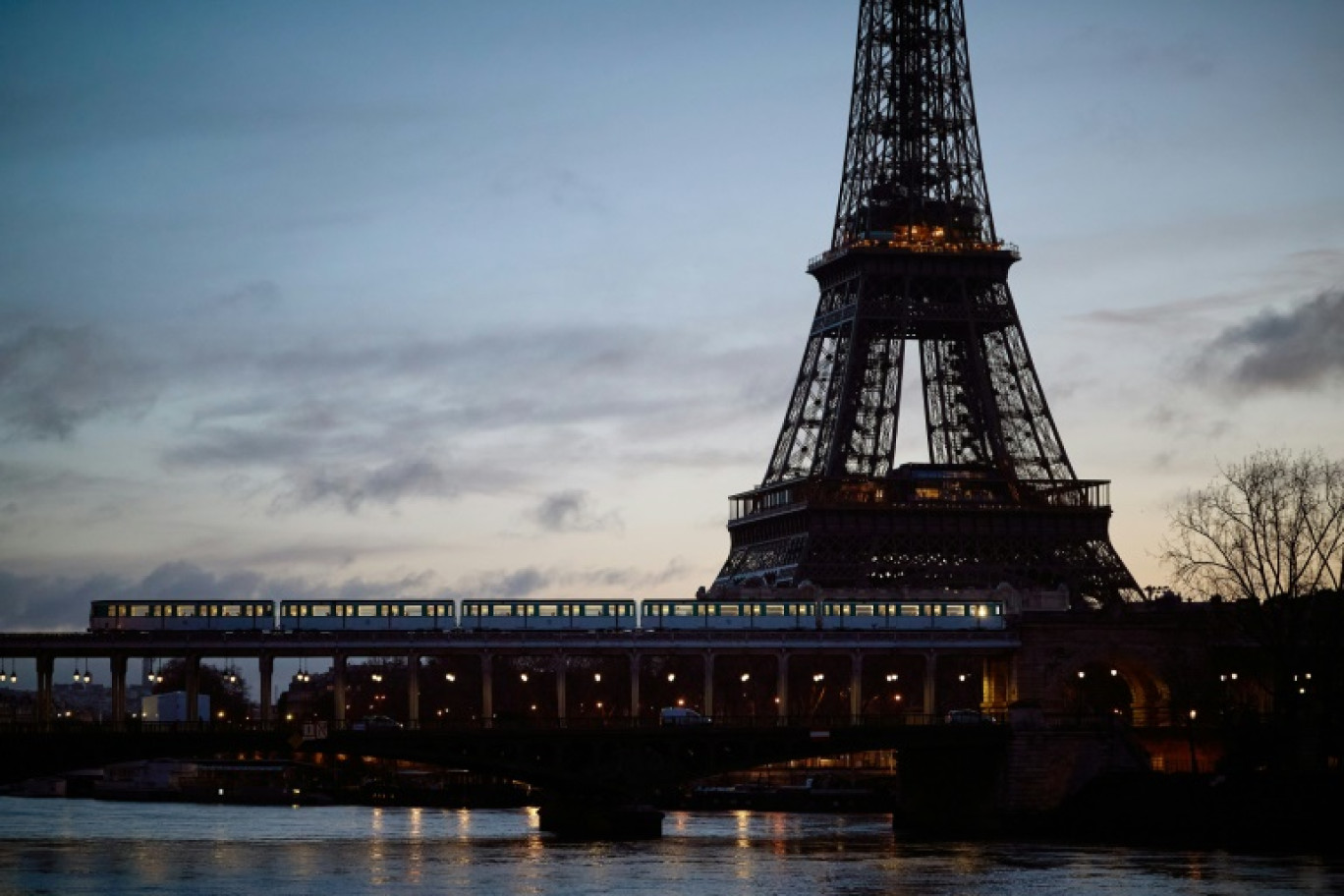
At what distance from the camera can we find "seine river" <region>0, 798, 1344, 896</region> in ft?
334

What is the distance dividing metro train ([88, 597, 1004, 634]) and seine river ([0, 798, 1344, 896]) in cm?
1242

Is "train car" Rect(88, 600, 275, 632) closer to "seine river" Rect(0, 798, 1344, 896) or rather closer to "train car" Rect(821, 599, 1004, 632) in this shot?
"seine river" Rect(0, 798, 1344, 896)

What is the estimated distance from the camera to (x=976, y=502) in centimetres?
19388

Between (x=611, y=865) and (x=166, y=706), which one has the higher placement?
(x=166, y=706)

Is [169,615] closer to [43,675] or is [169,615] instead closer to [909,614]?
[43,675]

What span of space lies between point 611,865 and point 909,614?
51.8 metres

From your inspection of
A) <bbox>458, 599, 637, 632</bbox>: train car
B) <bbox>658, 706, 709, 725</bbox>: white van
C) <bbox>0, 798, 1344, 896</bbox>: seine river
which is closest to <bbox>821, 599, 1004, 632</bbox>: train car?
<bbox>658, 706, 709, 725</bbox>: white van

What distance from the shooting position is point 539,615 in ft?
513

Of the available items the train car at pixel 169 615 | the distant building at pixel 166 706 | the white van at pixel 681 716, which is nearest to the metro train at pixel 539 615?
the train car at pixel 169 615

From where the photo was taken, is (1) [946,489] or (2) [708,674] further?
(1) [946,489]

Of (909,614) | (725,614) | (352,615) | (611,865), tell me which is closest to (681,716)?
(725,614)

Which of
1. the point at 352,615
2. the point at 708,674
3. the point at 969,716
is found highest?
the point at 352,615

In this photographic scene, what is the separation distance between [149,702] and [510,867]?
6931 cm

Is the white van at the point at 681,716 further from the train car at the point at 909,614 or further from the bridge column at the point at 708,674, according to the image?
the train car at the point at 909,614
